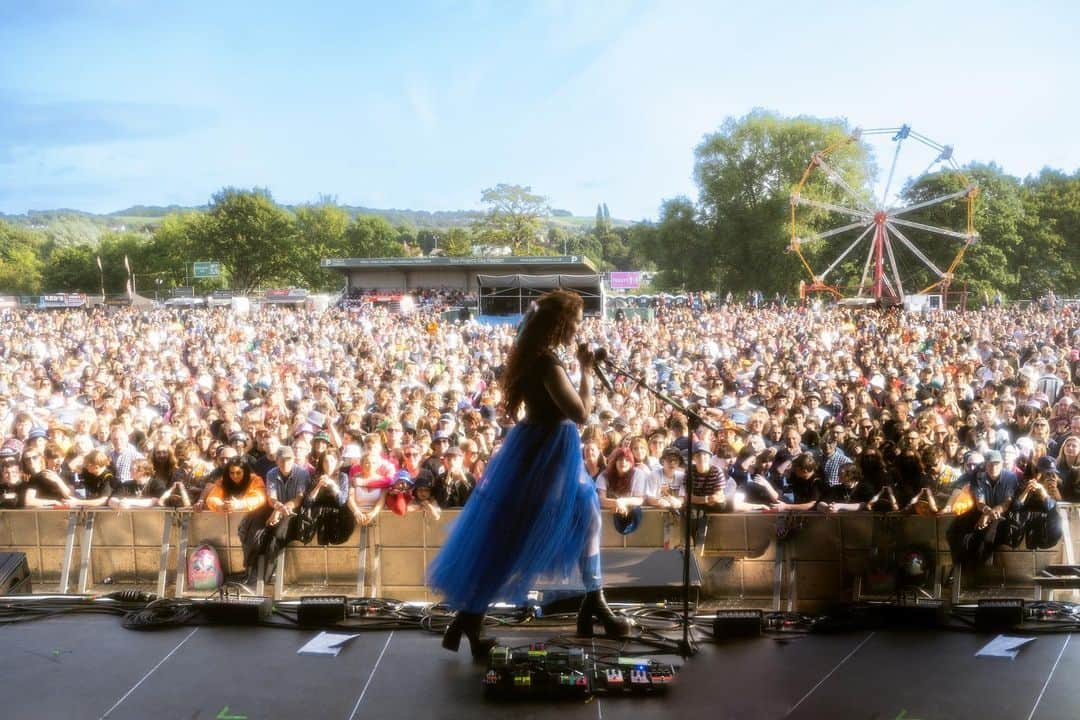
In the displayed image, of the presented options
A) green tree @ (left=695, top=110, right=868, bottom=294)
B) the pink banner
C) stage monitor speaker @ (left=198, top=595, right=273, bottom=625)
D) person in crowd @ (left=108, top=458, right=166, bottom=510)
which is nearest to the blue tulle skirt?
stage monitor speaker @ (left=198, top=595, right=273, bottom=625)

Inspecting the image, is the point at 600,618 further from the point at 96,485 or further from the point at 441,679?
the point at 96,485

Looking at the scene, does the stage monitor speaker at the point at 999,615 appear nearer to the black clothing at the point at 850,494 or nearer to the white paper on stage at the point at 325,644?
the black clothing at the point at 850,494

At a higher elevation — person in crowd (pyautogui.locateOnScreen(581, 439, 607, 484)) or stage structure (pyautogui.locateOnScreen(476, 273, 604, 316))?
stage structure (pyautogui.locateOnScreen(476, 273, 604, 316))

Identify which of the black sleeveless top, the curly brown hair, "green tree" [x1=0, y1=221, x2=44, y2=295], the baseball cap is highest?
"green tree" [x1=0, y1=221, x2=44, y2=295]

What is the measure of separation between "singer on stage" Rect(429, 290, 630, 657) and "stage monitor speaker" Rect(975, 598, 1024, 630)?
1788 millimetres

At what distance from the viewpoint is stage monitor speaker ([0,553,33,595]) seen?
4223 mm

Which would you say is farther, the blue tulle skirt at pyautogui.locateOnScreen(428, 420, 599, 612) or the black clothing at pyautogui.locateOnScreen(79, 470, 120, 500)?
the black clothing at pyautogui.locateOnScreen(79, 470, 120, 500)

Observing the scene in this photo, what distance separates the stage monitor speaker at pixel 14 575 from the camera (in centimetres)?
422

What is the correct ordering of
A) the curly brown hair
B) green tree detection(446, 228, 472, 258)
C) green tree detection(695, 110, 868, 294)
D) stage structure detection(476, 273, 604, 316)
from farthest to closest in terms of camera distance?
green tree detection(446, 228, 472, 258)
green tree detection(695, 110, 868, 294)
stage structure detection(476, 273, 604, 316)
the curly brown hair

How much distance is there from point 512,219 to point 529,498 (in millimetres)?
70699

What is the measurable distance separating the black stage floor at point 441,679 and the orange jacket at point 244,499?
118cm

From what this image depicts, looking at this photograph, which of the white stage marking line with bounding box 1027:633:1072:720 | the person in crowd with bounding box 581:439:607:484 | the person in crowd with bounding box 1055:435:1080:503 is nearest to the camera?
the white stage marking line with bounding box 1027:633:1072:720

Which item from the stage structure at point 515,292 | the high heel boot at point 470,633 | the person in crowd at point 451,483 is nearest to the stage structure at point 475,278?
the stage structure at point 515,292

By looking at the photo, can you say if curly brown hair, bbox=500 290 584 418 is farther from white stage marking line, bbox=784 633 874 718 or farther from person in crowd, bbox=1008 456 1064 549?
person in crowd, bbox=1008 456 1064 549
